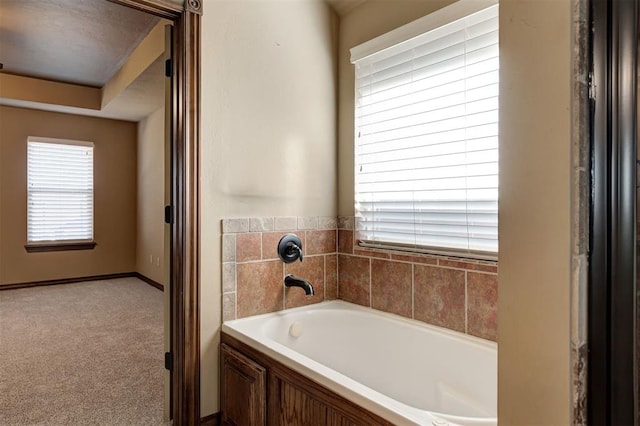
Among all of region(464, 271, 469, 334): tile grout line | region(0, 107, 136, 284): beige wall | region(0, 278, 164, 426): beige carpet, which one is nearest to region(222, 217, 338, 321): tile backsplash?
region(0, 278, 164, 426): beige carpet

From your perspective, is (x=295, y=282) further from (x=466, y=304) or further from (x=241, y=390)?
(x=466, y=304)

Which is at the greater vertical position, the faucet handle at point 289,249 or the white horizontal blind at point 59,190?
the white horizontal blind at point 59,190

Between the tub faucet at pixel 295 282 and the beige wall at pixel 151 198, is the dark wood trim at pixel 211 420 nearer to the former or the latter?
the tub faucet at pixel 295 282

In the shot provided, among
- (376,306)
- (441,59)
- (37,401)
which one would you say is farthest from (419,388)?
(37,401)

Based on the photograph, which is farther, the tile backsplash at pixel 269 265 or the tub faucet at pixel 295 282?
the tub faucet at pixel 295 282

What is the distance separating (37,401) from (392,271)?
2.31 metres

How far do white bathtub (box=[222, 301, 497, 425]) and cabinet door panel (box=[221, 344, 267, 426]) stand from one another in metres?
0.11

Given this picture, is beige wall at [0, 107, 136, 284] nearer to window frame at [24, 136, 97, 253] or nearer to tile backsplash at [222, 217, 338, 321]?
window frame at [24, 136, 97, 253]

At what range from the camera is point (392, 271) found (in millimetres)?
2443

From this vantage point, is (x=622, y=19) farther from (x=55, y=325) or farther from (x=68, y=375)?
(x=55, y=325)

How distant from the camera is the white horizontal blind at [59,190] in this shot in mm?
5752

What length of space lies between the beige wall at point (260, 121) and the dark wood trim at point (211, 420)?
0.09 ft

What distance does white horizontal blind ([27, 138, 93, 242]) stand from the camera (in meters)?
5.75

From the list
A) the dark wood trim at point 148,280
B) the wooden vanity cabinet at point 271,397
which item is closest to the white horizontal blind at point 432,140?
the wooden vanity cabinet at point 271,397
